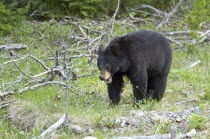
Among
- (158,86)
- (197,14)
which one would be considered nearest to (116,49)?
(158,86)

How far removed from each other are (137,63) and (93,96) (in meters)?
1.20

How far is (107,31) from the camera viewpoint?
11.0 metres

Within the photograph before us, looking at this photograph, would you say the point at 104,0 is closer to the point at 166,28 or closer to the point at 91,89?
the point at 166,28

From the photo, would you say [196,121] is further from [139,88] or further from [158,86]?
[158,86]

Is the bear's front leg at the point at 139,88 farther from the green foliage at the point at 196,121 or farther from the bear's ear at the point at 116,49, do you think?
the green foliage at the point at 196,121

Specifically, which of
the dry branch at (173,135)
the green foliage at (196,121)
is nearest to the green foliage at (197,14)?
the green foliage at (196,121)

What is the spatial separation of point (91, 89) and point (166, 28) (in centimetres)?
575

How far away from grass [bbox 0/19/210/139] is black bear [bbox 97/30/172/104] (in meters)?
0.34

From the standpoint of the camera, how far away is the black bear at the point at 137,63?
6.56 metres

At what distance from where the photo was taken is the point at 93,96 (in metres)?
7.36

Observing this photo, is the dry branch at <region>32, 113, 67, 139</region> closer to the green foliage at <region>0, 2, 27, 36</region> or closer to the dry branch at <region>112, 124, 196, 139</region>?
the dry branch at <region>112, 124, 196, 139</region>

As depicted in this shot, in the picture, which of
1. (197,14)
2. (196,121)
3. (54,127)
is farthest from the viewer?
(197,14)

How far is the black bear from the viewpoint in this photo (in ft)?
21.5

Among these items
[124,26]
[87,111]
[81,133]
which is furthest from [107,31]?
[81,133]
